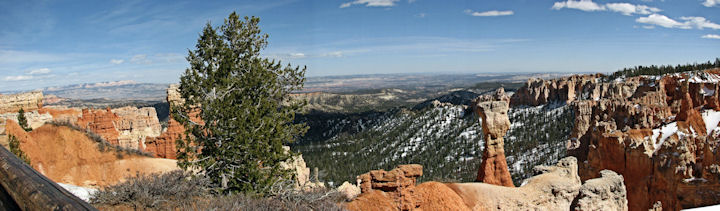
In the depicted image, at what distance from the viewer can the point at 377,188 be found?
1170cm

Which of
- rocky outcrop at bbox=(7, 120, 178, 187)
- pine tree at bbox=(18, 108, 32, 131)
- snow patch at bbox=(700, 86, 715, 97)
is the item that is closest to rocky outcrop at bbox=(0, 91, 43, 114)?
pine tree at bbox=(18, 108, 32, 131)

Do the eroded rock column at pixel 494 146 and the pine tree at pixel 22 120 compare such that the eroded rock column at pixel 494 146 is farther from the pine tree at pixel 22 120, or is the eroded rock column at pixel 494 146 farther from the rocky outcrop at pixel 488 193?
the pine tree at pixel 22 120

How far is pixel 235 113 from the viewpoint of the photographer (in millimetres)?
12492

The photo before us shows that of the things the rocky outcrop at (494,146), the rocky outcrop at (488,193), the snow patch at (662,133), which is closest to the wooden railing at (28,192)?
the rocky outcrop at (488,193)

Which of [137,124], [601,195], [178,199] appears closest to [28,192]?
[178,199]

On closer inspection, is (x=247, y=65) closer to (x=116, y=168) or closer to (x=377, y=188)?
(x=377, y=188)

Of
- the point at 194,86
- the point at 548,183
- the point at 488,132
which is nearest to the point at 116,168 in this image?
the point at 194,86

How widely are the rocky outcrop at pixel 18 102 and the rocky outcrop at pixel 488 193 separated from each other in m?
30.4

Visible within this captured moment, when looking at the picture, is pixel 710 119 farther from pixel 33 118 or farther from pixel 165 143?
pixel 33 118

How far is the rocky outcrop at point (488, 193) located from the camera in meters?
11.5

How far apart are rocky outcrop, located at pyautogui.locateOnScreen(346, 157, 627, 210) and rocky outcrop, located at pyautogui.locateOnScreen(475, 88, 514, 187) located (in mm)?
1925

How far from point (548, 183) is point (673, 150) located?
14.5m

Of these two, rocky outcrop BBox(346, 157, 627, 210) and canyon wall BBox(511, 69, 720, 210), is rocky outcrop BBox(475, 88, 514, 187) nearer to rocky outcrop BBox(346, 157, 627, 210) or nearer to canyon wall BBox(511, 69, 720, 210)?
rocky outcrop BBox(346, 157, 627, 210)

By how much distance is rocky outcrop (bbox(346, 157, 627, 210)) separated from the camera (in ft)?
37.8
